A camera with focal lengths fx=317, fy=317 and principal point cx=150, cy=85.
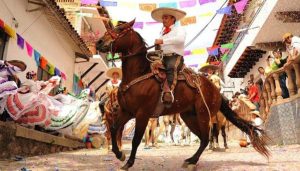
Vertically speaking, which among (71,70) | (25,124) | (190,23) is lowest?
(25,124)

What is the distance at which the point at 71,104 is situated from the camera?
898cm

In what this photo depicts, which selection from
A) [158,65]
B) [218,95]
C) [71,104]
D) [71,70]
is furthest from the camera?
[71,70]

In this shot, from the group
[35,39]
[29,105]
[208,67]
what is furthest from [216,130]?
[35,39]

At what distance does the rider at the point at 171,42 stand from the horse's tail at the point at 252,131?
4.95 ft

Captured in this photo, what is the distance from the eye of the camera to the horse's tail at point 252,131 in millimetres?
5624

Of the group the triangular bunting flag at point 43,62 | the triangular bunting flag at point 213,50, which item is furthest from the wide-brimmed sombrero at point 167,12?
the triangular bunting flag at point 213,50

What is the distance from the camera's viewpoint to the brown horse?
458 centimetres

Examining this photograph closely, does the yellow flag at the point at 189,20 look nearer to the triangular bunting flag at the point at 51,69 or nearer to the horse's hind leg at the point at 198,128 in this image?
the triangular bunting flag at the point at 51,69

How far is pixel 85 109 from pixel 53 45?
21.7 feet

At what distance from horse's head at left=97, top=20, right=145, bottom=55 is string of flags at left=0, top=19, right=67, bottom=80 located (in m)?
5.74

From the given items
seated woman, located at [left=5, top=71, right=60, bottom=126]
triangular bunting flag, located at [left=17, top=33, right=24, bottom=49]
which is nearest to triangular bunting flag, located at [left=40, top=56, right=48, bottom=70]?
triangular bunting flag, located at [left=17, top=33, right=24, bottom=49]

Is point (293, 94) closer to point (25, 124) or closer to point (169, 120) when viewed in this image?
point (169, 120)

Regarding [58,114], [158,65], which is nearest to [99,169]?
[158,65]

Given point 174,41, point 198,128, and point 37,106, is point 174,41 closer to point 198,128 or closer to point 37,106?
point 198,128
